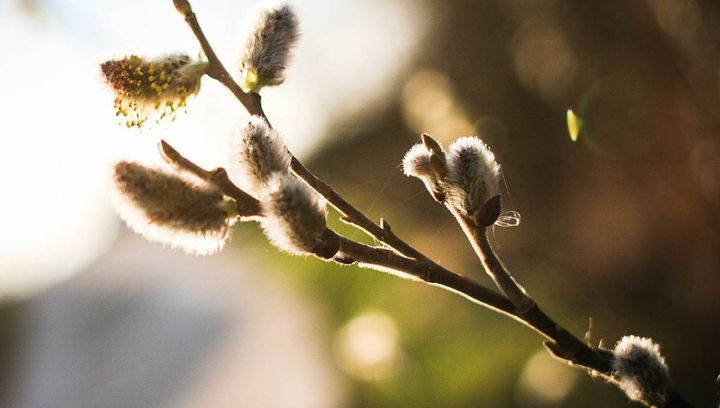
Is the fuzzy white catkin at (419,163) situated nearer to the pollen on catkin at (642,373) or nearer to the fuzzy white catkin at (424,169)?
the fuzzy white catkin at (424,169)

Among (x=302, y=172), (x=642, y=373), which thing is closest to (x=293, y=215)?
(x=302, y=172)

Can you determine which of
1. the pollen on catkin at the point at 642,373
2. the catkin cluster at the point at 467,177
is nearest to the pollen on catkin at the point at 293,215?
the catkin cluster at the point at 467,177

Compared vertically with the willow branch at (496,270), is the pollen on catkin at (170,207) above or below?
below

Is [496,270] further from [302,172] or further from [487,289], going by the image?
[302,172]

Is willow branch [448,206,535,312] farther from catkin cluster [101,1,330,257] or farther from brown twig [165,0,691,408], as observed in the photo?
catkin cluster [101,1,330,257]

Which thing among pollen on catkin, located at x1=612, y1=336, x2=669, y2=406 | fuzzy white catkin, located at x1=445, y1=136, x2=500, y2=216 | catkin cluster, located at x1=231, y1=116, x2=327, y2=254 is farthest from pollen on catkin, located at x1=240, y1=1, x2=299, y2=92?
pollen on catkin, located at x1=612, y1=336, x2=669, y2=406

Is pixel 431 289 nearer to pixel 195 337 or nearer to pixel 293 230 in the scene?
pixel 293 230
